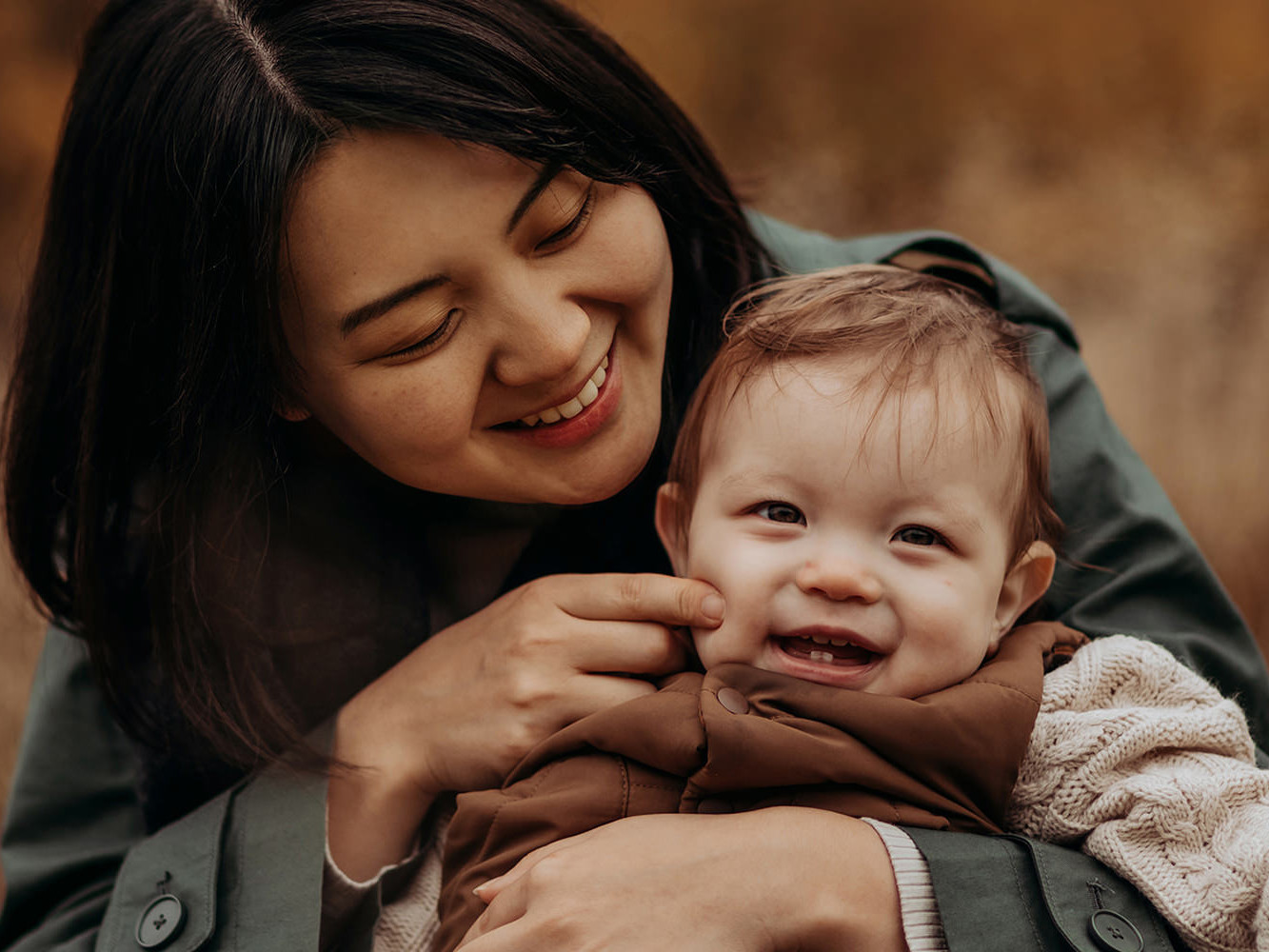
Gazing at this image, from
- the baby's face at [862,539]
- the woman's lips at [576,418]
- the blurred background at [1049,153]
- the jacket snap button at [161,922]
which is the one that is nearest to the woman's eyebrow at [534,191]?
the woman's lips at [576,418]

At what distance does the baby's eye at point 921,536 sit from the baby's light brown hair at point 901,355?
0.11 meters

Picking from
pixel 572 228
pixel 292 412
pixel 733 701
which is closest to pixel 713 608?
pixel 733 701

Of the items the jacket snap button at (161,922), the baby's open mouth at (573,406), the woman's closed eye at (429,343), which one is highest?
the woman's closed eye at (429,343)

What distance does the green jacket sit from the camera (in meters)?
1.13

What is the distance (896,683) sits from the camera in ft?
3.83

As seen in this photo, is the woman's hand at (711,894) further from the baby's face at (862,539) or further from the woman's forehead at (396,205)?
the woman's forehead at (396,205)

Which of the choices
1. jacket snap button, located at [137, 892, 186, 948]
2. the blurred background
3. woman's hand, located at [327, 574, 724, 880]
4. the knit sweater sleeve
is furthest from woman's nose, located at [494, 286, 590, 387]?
the blurred background

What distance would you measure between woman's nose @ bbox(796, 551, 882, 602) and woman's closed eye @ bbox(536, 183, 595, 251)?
43 cm

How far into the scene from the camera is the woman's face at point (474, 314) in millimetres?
1178

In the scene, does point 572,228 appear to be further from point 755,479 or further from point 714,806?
point 714,806

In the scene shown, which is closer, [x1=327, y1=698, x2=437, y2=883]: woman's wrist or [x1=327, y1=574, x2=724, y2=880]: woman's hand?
[x1=327, y1=574, x2=724, y2=880]: woman's hand

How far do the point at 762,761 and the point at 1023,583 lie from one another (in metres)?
0.38

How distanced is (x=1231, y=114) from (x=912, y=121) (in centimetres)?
83

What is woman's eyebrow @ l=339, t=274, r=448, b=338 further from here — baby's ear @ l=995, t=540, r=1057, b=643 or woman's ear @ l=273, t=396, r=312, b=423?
baby's ear @ l=995, t=540, r=1057, b=643
